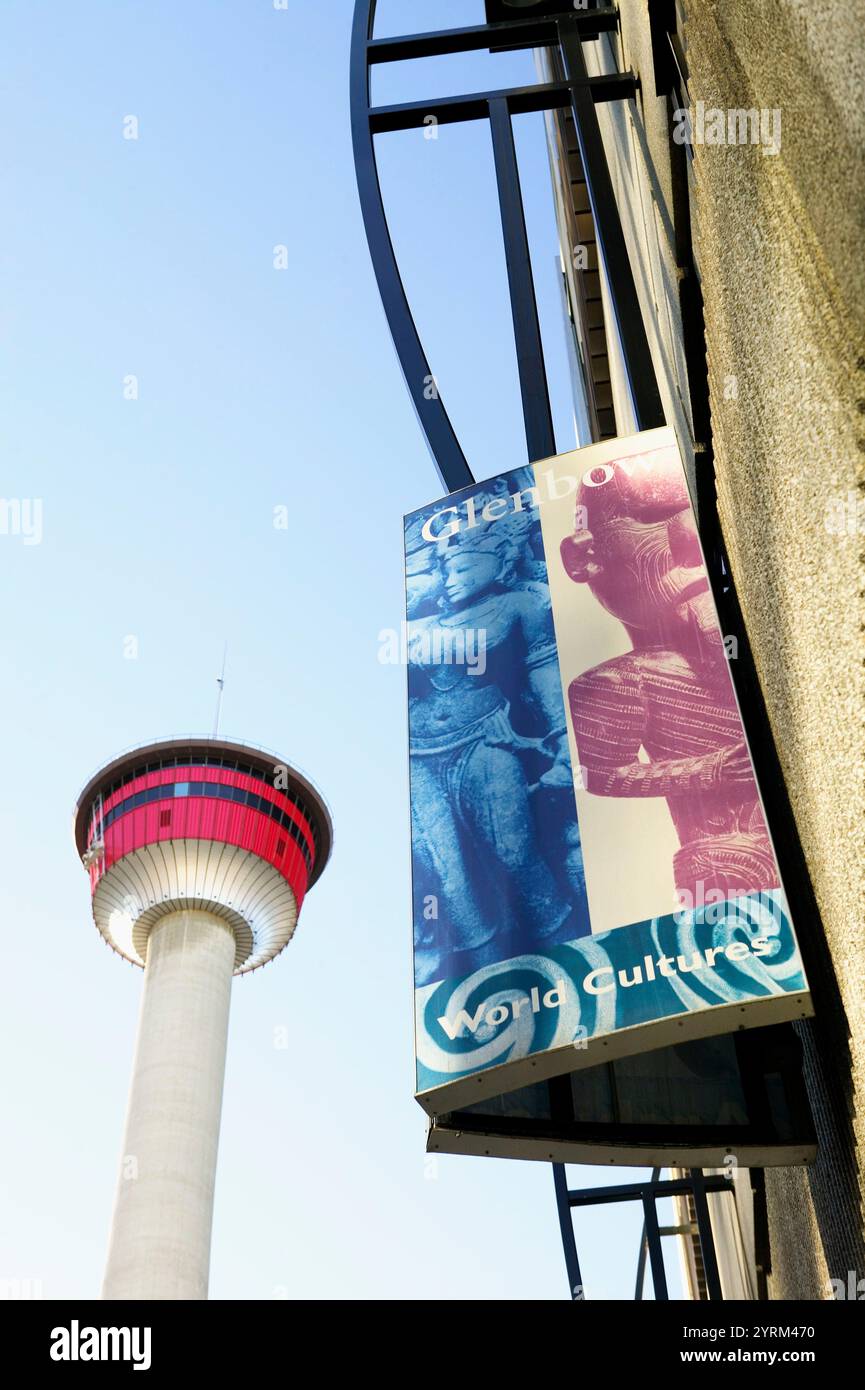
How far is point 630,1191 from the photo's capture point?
12.0m

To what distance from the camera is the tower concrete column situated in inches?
1409

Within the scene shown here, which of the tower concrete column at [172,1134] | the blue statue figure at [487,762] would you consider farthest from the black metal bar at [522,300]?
the tower concrete column at [172,1134]

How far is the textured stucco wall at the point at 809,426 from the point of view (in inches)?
117

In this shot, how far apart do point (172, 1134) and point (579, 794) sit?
117 feet

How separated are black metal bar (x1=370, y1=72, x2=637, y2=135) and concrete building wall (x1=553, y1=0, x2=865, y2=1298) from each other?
9.49ft

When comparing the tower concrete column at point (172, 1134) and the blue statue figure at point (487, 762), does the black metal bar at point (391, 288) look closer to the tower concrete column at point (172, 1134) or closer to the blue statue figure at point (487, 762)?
the blue statue figure at point (487, 762)

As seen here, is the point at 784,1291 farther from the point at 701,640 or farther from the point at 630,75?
the point at 630,75

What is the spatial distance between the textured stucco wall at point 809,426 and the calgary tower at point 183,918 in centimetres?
3431

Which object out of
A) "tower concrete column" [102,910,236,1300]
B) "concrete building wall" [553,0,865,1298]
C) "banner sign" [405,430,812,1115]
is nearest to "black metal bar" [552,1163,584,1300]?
"concrete building wall" [553,0,865,1298]

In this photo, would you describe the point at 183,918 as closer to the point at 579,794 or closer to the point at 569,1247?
the point at 569,1247

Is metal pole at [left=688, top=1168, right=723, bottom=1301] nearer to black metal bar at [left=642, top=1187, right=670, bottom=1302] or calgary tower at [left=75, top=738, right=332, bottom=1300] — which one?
black metal bar at [left=642, top=1187, right=670, bottom=1302]

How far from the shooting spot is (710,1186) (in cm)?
1120
